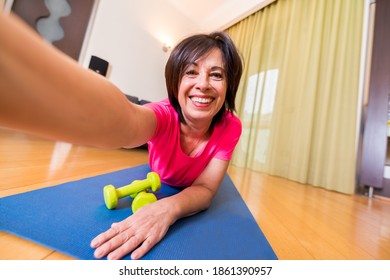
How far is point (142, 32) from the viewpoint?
8.45 feet

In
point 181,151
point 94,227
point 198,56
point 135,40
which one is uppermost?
point 135,40

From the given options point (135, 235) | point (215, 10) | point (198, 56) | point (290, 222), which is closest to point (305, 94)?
point (290, 222)

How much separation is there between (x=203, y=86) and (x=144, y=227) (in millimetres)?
435

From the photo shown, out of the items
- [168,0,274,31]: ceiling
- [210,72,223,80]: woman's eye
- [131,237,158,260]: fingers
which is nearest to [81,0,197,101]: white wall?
[168,0,274,31]: ceiling

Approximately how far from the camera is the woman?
0.51ft

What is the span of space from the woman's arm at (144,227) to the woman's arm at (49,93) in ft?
0.73

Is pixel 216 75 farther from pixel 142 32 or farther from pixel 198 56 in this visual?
pixel 142 32

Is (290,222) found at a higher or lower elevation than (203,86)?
lower

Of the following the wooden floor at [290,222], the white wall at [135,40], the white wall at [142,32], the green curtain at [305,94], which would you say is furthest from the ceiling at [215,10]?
the wooden floor at [290,222]

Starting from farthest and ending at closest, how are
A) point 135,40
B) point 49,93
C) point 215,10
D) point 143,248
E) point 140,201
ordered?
point 215,10, point 135,40, point 140,201, point 143,248, point 49,93

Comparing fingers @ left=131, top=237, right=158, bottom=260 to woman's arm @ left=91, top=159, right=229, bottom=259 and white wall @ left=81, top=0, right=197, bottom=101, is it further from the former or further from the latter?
white wall @ left=81, top=0, right=197, bottom=101

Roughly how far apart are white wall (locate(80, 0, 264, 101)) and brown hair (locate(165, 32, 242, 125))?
6.58ft

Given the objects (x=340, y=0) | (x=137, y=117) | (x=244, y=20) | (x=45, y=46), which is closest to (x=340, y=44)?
(x=340, y=0)

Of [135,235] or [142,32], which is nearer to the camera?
[135,235]
